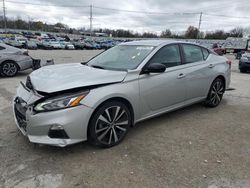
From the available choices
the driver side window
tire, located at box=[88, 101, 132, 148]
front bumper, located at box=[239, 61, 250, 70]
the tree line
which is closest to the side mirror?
the driver side window

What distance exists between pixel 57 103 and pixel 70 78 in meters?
0.46

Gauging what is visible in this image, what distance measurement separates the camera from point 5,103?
5105 millimetres

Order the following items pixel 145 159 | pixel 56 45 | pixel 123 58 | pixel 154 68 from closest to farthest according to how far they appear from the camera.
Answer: pixel 145 159 < pixel 154 68 < pixel 123 58 < pixel 56 45

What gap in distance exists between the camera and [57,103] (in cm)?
276

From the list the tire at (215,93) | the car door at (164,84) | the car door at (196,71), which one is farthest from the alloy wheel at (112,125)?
the tire at (215,93)

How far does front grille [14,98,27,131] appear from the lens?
2.95 m

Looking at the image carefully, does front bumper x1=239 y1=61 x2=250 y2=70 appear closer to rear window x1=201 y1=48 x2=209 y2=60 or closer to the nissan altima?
rear window x1=201 y1=48 x2=209 y2=60

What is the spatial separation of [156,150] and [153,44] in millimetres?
1861

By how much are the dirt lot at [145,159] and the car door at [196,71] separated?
662 millimetres

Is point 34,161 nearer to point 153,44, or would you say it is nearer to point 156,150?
point 156,150

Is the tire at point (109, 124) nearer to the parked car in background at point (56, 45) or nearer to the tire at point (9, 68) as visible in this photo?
the tire at point (9, 68)

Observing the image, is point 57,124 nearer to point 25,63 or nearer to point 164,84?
point 164,84

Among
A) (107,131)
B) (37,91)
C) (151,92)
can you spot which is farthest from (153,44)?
(37,91)

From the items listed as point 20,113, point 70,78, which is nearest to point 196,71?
point 70,78
